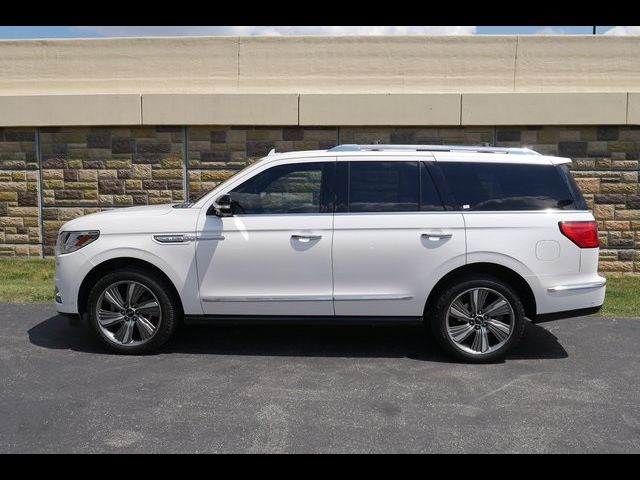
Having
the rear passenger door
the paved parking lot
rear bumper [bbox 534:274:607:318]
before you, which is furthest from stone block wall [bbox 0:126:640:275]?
rear bumper [bbox 534:274:607:318]

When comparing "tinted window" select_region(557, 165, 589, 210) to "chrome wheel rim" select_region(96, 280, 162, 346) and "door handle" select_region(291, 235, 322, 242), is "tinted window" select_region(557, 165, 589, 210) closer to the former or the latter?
"door handle" select_region(291, 235, 322, 242)

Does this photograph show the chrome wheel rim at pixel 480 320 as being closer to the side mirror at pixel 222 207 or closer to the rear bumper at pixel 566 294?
the rear bumper at pixel 566 294

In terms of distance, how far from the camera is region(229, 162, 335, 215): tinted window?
229 inches

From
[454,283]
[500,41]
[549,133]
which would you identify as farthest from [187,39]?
[454,283]

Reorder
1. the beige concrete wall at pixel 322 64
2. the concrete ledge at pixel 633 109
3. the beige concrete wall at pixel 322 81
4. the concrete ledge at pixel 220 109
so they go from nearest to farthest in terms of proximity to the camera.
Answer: the concrete ledge at pixel 633 109, the beige concrete wall at pixel 322 81, the concrete ledge at pixel 220 109, the beige concrete wall at pixel 322 64

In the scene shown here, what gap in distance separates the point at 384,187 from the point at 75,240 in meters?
2.85

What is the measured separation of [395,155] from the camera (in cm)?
589

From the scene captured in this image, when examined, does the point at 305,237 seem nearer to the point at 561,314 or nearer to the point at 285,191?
the point at 285,191

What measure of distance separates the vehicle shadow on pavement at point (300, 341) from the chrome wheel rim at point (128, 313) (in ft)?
0.94

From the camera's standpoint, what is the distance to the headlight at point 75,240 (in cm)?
589

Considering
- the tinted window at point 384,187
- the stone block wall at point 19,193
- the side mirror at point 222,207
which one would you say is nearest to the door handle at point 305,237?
the tinted window at point 384,187

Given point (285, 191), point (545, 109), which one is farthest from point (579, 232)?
point (545, 109)

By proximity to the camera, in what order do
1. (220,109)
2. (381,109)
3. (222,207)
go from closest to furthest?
(222,207) → (381,109) → (220,109)

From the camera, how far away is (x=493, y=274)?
5.78 m
